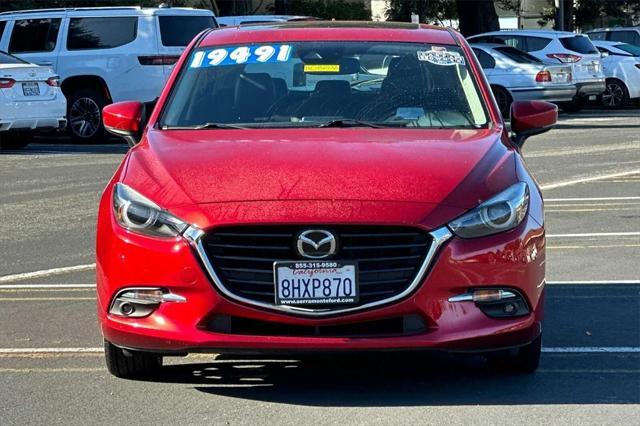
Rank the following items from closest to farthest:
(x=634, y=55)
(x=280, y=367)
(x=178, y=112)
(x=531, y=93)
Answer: (x=280, y=367)
(x=178, y=112)
(x=531, y=93)
(x=634, y=55)

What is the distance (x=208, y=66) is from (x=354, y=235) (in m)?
2.05

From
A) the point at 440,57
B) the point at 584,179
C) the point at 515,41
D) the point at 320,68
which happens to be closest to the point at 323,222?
the point at 320,68

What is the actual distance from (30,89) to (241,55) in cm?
1239

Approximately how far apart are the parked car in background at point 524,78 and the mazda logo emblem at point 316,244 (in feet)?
64.5

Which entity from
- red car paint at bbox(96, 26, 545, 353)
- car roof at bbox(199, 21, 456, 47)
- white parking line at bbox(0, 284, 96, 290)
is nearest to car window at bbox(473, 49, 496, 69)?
white parking line at bbox(0, 284, 96, 290)

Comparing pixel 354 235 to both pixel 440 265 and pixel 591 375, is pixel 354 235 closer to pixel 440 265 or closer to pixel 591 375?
pixel 440 265

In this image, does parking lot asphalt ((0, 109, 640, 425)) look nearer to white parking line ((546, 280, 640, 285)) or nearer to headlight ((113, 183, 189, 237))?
white parking line ((546, 280, 640, 285))

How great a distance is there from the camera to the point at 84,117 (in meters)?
20.9

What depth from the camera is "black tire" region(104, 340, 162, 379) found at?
235 inches

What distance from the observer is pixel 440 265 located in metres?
5.43

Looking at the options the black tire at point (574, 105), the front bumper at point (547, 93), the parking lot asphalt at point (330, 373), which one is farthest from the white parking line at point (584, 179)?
the black tire at point (574, 105)

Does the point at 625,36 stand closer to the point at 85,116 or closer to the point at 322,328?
the point at 85,116

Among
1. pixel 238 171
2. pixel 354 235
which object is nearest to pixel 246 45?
pixel 238 171

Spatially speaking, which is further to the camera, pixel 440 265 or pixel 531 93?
pixel 531 93
